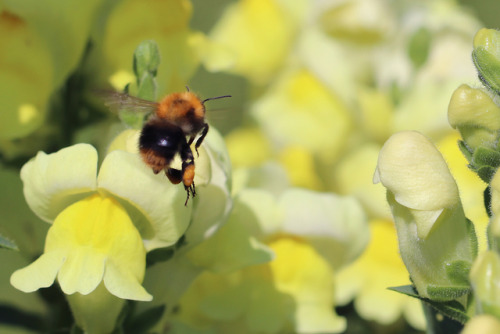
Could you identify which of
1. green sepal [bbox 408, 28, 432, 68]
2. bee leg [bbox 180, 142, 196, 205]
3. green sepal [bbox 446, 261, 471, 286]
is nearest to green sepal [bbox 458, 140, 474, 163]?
green sepal [bbox 446, 261, 471, 286]

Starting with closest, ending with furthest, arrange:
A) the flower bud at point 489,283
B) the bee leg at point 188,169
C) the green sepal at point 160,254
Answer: the flower bud at point 489,283 → the bee leg at point 188,169 → the green sepal at point 160,254

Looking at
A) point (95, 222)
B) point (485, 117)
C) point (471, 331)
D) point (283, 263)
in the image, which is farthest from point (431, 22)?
point (471, 331)

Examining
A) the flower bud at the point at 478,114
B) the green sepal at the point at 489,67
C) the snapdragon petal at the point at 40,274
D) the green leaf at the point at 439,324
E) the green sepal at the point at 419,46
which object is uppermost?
the green sepal at the point at 489,67

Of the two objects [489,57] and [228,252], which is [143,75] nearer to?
[228,252]

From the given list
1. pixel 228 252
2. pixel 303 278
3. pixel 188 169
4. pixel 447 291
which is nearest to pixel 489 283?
pixel 447 291

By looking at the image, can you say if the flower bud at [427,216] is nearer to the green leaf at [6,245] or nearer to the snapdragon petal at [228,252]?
the snapdragon petal at [228,252]

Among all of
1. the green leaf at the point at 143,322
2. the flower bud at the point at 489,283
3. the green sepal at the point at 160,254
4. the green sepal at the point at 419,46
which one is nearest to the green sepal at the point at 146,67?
the green sepal at the point at 160,254

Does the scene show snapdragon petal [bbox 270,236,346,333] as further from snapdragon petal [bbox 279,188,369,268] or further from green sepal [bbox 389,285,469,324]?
green sepal [bbox 389,285,469,324]
